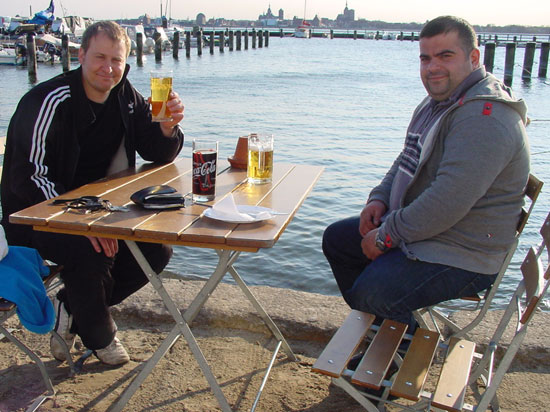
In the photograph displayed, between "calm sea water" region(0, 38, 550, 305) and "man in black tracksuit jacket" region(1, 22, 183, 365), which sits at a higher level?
"man in black tracksuit jacket" region(1, 22, 183, 365)

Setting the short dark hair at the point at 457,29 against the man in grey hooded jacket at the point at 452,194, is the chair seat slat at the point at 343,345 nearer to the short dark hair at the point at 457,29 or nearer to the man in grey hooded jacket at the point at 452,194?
the man in grey hooded jacket at the point at 452,194

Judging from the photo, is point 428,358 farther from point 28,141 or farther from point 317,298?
point 28,141

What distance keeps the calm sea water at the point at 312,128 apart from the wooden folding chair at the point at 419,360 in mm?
2567

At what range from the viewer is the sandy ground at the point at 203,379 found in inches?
105

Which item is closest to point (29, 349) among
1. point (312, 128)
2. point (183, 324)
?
point (183, 324)

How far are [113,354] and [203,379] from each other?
1.47ft

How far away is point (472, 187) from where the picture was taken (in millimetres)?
2305

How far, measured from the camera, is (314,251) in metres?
5.73

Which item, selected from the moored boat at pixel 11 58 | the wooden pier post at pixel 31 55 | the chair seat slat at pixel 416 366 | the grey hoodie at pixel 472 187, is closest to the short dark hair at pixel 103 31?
the grey hoodie at pixel 472 187

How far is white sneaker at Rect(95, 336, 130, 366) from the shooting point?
2922mm

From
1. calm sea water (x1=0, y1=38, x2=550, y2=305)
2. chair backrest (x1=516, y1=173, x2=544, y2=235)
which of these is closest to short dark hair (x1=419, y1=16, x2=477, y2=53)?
chair backrest (x1=516, y1=173, x2=544, y2=235)

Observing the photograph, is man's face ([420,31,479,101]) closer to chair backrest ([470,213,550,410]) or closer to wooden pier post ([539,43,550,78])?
chair backrest ([470,213,550,410])

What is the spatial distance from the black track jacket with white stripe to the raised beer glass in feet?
2.43

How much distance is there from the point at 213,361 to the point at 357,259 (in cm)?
86
